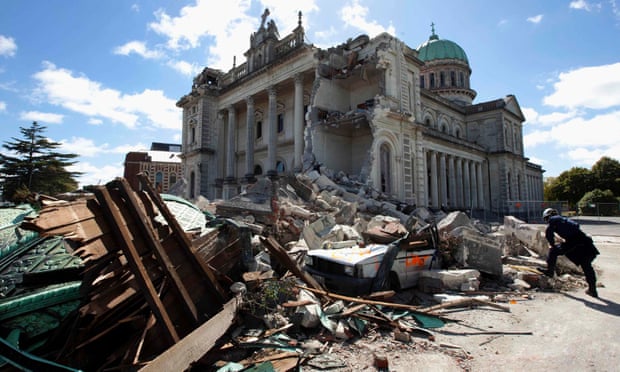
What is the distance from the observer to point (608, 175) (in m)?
45.7

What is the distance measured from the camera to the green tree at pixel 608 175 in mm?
44688

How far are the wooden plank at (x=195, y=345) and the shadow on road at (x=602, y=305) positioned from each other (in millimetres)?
6106

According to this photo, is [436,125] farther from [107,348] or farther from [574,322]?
[107,348]

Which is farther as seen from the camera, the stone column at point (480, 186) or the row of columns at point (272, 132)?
the stone column at point (480, 186)

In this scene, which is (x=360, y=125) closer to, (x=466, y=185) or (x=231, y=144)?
(x=231, y=144)

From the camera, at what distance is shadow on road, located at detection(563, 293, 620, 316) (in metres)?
5.34

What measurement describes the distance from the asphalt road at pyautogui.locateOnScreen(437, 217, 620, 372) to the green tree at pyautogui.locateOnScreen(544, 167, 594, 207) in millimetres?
53878

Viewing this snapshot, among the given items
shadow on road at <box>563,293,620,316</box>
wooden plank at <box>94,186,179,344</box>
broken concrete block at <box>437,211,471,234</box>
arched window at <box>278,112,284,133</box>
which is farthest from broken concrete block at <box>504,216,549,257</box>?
arched window at <box>278,112,284,133</box>

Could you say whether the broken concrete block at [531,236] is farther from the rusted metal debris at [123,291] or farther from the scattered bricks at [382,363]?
the rusted metal debris at [123,291]

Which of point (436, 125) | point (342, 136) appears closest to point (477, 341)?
point (342, 136)

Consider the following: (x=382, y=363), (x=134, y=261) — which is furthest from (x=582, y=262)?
(x=134, y=261)

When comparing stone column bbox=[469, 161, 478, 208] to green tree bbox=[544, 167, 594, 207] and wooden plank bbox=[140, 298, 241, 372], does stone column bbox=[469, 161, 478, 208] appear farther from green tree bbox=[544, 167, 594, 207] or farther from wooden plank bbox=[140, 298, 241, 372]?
wooden plank bbox=[140, 298, 241, 372]

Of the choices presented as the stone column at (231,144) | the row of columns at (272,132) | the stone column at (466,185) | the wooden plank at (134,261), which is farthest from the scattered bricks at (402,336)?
the stone column at (466,185)

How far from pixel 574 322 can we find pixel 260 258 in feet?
16.8
